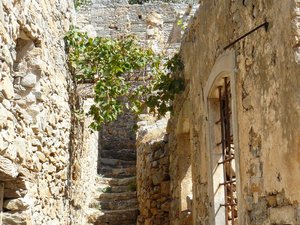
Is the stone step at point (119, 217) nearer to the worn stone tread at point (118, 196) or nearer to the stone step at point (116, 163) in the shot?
the worn stone tread at point (118, 196)

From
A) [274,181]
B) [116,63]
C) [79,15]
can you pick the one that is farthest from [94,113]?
[79,15]

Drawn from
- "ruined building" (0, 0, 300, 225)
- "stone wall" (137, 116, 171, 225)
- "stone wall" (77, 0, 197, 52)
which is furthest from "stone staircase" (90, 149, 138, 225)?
"stone wall" (77, 0, 197, 52)

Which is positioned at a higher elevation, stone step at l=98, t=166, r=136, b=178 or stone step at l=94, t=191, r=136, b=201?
stone step at l=98, t=166, r=136, b=178

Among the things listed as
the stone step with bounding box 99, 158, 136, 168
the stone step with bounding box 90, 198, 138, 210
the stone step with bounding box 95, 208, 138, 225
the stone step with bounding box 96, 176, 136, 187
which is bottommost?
the stone step with bounding box 95, 208, 138, 225

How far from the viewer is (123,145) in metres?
14.3

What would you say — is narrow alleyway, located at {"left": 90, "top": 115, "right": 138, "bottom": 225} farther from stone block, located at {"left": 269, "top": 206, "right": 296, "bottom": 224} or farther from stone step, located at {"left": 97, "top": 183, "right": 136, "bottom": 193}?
stone block, located at {"left": 269, "top": 206, "right": 296, "bottom": 224}

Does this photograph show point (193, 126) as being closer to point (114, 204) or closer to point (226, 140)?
point (226, 140)

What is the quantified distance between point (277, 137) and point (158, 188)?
17.3ft

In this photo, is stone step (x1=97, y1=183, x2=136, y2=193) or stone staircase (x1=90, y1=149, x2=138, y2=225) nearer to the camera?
stone staircase (x1=90, y1=149, x2=138, y2=225)

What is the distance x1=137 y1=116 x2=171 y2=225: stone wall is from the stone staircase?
22.9 inches

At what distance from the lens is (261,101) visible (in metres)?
3.63

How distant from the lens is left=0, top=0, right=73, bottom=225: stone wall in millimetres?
3869

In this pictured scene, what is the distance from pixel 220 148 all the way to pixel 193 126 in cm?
105

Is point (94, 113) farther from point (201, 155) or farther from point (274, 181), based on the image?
point (274, 181)
